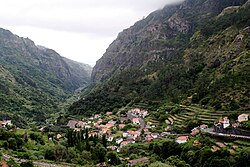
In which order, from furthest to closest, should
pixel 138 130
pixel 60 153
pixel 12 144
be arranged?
pixel 138 130
pixel 60 153
pixel 12 144

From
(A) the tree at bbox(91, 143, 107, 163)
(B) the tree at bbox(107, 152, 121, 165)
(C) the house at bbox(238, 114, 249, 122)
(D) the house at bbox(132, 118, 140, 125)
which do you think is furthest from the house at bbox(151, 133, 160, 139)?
(B) the tree at bbox(107, 152, 121, 165)

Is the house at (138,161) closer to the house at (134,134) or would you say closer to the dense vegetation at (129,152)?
the dense vegetation at (129,152)

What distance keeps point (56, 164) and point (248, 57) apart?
71106 mm

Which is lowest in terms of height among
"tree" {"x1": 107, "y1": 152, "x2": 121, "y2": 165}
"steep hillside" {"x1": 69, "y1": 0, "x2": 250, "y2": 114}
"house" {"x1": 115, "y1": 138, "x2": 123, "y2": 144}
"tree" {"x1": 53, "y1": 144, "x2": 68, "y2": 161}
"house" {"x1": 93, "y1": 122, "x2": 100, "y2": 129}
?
"house" {"x1": 115, "y1": 138, "x2": 123, "y2": 144}

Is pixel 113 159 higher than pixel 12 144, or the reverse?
pixel 12 144

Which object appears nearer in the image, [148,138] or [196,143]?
[196,143]

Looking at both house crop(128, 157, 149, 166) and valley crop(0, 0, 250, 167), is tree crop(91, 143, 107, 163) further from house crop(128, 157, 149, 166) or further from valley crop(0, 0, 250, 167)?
house crop(128, 157, 149, 166)

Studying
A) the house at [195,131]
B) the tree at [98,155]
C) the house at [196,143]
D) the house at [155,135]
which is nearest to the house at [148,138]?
the house at [155,135]

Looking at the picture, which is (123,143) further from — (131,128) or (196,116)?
(196,116)

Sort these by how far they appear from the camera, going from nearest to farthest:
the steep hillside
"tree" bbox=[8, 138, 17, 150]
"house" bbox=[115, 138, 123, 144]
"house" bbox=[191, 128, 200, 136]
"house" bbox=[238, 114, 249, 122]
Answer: "tree" bbox=[8, 138, 17, 150] → "house" bbox=[238, 114, 249, 122] → "house" bbox=[191, 128, 200, 136] → "house" bbox=[115, 138, 123, 144] → the steep hillside

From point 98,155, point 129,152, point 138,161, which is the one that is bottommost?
point 129,152

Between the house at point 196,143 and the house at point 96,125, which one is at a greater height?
the house at point 196,143

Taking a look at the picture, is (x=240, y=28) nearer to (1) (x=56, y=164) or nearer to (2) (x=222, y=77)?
(2) (x=222, y=77)

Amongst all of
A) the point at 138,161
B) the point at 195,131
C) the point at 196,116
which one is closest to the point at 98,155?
the point at 138,161
